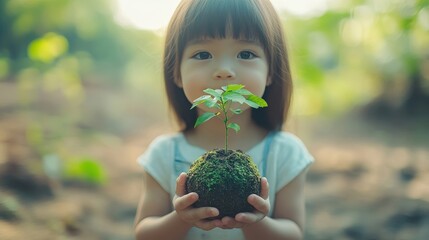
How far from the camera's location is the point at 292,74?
1696 mm

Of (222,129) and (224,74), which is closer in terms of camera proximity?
(224,74)

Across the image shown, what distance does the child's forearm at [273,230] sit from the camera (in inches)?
55.6

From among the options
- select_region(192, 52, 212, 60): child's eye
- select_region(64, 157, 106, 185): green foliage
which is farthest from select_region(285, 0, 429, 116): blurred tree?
select_region(192, 52, 212, 60): child's eye

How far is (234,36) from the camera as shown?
4.65 feet

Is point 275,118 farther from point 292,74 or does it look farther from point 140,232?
point 140,232

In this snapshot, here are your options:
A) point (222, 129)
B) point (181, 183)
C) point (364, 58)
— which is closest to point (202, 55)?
point (222, 129)

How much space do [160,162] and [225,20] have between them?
1.69ft

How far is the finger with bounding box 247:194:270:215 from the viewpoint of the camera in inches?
46.7

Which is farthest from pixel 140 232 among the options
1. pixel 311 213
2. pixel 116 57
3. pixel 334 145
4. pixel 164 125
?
pixel 116 57

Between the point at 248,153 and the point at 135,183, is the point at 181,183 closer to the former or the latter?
the point at 248,153

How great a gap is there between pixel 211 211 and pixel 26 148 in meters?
2.24

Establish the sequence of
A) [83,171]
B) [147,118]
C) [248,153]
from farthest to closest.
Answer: [147,118], [83,171], [248,153]

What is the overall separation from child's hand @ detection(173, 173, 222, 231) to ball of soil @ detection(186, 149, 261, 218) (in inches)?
0.7

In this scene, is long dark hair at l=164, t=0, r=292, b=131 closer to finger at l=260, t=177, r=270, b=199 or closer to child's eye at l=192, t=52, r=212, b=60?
child's eye at l=192, t=52, r=212, b=60
